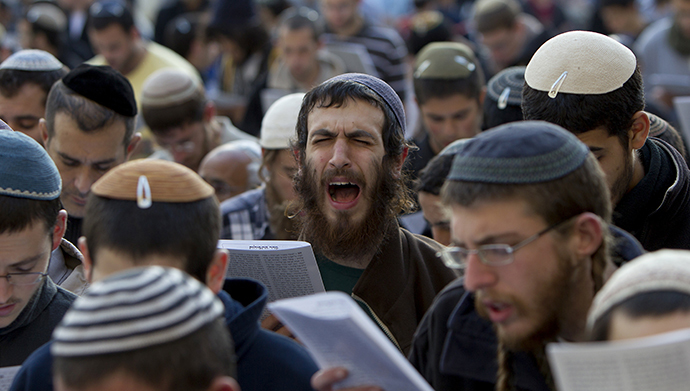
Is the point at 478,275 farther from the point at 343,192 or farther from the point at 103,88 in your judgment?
the point at 103,88

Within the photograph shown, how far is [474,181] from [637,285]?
1.62ft

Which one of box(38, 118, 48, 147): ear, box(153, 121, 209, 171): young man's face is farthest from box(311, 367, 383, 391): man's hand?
box(153, 121, 209, 171): young man's face

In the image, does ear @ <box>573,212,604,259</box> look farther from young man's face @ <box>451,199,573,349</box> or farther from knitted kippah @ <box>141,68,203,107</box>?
knitted kippah @ <box>141,68,203,107</box>

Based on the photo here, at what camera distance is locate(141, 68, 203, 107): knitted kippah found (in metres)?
5.01

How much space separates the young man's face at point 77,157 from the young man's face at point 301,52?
330 centimetres

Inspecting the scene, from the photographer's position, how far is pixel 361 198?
2.83 metres

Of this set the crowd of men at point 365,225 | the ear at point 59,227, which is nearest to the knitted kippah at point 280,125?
the crowd of men at point 365,225

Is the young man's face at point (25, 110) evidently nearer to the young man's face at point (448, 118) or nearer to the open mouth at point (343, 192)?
the open mouth at point (343, 192)

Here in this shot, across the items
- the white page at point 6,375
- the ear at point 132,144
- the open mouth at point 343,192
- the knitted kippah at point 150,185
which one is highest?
the knitted kippah at point 150,185

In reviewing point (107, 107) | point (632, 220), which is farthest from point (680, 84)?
point (107, 107)

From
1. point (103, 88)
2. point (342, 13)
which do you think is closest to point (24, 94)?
point (103, 88)

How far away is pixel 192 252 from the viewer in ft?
6.46

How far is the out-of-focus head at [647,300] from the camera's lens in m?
1.39

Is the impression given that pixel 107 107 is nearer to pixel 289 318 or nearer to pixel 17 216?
pixel 17 216
